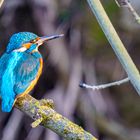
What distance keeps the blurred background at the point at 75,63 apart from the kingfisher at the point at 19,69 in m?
1.18

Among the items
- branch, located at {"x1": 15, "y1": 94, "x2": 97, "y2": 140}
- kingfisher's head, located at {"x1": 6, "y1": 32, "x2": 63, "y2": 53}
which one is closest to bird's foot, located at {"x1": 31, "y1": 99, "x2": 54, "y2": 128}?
branch, located at {"x1": 15, "y1": 94, "x2": 97, "y2": 140}

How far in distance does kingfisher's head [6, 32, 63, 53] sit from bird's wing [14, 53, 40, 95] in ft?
0.10

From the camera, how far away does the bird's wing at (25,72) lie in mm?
1705

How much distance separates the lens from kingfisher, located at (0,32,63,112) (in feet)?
5.48

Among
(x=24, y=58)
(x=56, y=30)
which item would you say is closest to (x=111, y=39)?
(x=24, y=58)

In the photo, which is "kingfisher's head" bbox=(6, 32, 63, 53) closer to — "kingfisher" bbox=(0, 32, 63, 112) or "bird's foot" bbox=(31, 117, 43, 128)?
"kingfisher" bbox=(0, 32, 63, 112)

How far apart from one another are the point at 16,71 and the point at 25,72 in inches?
1.3

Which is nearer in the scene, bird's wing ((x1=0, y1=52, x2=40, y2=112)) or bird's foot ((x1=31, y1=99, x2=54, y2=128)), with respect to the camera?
bird's foot ((x1=31, y1=99, x2=54, y2=128))

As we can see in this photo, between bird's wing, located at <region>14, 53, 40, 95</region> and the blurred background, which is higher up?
bird's wing, located at <region>14, 53, 40, 95</region>

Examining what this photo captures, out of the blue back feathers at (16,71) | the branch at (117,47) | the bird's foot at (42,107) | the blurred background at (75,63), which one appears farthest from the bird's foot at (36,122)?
the blurred background at (75,63)

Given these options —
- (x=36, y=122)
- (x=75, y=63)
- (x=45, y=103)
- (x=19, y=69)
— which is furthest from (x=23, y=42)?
(x=75, y=63)

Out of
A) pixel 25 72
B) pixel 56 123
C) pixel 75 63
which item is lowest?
pixel 75 63

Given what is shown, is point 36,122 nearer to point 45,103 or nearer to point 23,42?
point 45,103

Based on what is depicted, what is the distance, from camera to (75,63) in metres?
3.16
